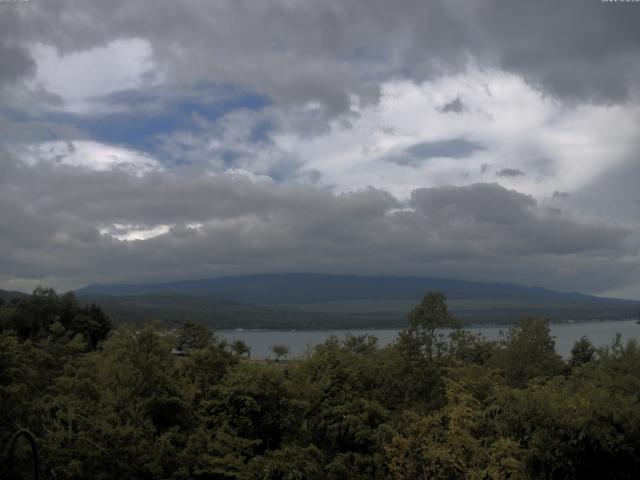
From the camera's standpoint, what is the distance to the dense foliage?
51.0 ft

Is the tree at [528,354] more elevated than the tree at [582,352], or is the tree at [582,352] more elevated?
the tree at [528,354]

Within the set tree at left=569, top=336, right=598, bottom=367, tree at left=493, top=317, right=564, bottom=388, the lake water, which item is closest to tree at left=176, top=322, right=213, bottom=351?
the lake water

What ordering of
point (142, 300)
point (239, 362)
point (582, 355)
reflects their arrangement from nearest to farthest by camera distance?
point (239, 362) → point (582, 355) → point (142, 300)

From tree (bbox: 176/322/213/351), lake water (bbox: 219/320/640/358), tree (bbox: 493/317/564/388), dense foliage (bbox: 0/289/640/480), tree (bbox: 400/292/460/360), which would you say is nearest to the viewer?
dense foliage (bbox: 0/289/640/480)

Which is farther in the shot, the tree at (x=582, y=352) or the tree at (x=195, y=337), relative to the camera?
the tree at (x=582, y=352)

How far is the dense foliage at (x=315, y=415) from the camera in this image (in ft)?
51.0

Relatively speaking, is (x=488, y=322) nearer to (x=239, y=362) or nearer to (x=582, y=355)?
(x=582, y=355)

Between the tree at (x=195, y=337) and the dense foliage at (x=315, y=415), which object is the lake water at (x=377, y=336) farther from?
the dense foliage at (x=315, y=415)

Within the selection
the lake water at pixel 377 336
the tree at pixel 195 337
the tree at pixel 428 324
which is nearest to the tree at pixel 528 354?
the tree at pixel 428 324

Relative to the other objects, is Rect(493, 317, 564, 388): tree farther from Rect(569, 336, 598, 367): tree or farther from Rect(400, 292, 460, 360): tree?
Rect(569, 336, 598, 367): tree

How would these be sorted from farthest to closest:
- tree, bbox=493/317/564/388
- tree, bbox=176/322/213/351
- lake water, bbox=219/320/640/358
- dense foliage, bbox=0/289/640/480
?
lake water, bbox=219/320/640/358
tree, bbox=493/317/564/388
tree, bbox=176/322/213/351
dense foliage, bbox=0/289/640/480

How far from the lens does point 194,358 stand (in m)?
22.1

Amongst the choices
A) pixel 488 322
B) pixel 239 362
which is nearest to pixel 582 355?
pixel 239 362

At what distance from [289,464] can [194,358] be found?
22.6 feet
